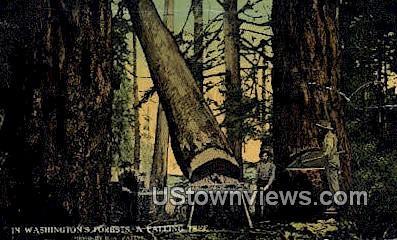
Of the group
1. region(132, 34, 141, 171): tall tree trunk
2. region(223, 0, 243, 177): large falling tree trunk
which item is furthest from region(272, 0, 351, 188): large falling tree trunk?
region(132, 34, 141, 171): tall tree trunk

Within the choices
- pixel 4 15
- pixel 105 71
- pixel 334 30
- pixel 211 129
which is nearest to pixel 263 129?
pixel 211 129

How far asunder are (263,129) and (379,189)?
0.39 meters

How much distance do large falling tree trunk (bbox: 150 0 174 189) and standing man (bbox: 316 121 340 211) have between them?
0.46 metres

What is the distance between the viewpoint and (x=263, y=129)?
1.87 meters

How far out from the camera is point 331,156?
6.10 feet

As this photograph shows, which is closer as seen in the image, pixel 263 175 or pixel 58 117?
pixel 58 117

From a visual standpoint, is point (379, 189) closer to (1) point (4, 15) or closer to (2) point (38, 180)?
(2) point (38, 180)

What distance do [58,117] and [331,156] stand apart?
2.57 ft

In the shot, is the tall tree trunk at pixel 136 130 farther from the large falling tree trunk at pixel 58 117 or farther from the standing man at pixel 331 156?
the standing man at pixel 331 156

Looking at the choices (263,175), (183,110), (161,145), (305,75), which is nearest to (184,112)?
(183,110)

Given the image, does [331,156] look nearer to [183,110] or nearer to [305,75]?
[305,75]

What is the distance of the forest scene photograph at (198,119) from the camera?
1677 mm

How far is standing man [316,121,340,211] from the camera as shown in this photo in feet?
6.06

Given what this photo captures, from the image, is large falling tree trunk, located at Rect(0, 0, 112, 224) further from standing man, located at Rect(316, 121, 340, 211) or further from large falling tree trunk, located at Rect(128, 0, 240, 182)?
standing man, located at Rect(316, 121, 340, 211)
